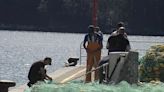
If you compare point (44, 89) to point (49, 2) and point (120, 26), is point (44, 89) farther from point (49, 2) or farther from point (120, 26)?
point (49, 2)

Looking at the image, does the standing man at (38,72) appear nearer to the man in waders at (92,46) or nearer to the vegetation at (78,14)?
the man in waders at (92,46)

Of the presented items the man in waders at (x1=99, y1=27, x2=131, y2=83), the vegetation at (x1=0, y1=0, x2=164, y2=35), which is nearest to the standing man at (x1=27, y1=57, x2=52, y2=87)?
the man in waders at (x1=99, y1=27, x2=131, y2=83)

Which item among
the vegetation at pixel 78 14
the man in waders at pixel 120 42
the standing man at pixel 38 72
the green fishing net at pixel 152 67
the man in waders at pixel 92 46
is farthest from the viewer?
the vegetation at pixel 78 14

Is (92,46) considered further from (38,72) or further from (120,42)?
(38,72)

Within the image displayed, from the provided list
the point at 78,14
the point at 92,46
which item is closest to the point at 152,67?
the point at 92,46

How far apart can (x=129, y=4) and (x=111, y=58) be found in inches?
4578

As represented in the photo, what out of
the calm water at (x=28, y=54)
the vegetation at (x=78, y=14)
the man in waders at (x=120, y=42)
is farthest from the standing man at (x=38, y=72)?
the vegetation at (x=78, y=14)

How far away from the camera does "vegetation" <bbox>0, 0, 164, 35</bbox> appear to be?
130 metres

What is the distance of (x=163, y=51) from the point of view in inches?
633

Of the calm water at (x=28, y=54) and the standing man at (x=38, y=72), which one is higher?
the standing man at (x=38, y=72)

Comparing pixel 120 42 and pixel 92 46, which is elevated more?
pixel 120 42

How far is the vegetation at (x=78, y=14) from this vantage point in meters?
130

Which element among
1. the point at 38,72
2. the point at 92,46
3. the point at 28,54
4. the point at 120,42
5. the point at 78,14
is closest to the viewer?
the point at 38,72

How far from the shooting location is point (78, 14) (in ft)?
467
